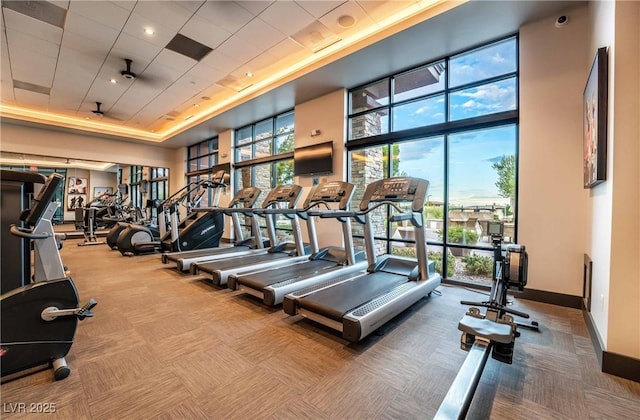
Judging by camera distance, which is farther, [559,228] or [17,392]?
[559,228]

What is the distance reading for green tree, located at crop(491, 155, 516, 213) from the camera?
374 centimetres

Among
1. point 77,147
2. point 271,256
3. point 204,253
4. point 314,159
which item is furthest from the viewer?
point 77,147

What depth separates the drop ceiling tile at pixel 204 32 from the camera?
397cm

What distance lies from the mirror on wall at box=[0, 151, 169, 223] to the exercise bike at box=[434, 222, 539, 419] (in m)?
8.61

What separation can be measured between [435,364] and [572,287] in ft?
7.82

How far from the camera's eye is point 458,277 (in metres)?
4.19

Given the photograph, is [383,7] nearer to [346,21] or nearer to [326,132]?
[346,21]

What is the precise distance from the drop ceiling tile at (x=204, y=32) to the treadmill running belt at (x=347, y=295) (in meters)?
4.13

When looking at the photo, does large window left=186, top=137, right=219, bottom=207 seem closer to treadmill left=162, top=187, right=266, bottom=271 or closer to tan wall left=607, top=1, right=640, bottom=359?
treadmill left=162, top=187, right=266, bottom=271

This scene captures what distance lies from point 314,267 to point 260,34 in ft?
12.2

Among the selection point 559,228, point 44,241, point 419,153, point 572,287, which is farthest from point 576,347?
point 44,241

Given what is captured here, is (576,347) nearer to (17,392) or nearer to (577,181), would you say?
(577,181)

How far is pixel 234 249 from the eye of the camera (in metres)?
5.58

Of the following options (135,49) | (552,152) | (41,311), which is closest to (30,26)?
(135,49)
